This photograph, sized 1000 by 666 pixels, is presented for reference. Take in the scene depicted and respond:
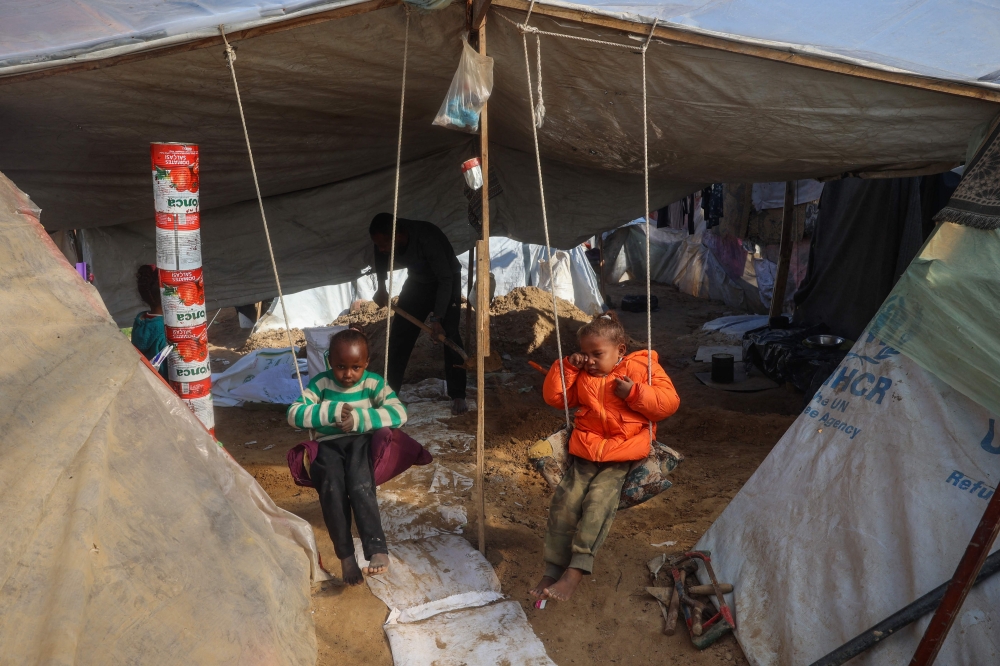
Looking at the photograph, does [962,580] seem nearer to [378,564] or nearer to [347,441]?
[378,564]

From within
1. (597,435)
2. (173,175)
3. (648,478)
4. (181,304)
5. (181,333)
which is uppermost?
(173,175)

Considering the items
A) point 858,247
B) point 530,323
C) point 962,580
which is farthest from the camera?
point 530,323

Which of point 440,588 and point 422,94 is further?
point 422,94

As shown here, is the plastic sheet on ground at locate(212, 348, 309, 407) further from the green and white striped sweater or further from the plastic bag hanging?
the plastic bag hanging

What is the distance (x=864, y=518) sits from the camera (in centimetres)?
261

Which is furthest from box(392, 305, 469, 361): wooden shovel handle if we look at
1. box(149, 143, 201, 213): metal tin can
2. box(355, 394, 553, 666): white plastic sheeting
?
box(149, 143, 201, 213): metal tin can

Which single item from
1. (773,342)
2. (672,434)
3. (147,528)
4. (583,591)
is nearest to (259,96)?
(147,528)

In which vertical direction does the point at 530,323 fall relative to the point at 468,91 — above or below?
below

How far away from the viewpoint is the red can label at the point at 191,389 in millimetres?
3100

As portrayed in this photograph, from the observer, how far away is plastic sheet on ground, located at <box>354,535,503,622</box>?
10.2ft

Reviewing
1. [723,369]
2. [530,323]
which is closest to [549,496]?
[723,369]

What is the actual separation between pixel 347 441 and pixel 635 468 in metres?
1.24

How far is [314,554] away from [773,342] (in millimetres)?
4749

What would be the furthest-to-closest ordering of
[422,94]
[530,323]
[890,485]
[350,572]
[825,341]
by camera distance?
[530,323], [825,341], [422,94], [350,572], [890,485]
